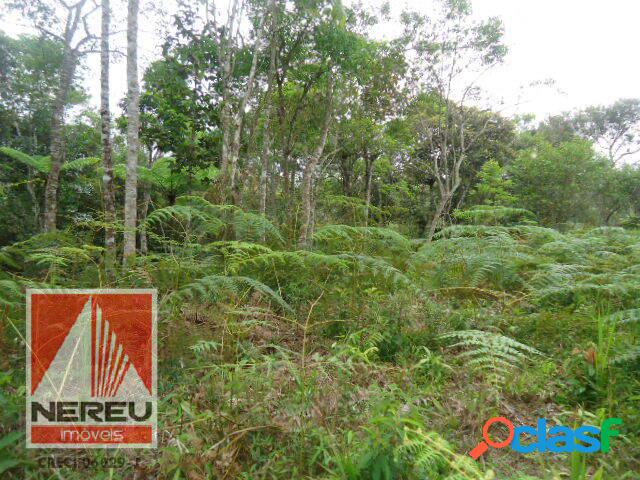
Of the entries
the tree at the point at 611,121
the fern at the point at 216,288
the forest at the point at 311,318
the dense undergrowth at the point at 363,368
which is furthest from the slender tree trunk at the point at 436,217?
the tree at the point at 611,121

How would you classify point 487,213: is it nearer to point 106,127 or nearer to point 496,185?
point 106,127

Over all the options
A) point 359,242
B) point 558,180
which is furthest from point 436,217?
point 558,180

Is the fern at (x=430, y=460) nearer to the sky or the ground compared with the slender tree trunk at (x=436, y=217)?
nearer to the ground

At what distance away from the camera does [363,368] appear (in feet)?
8.48

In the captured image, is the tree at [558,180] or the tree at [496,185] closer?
the tree at [558,180]

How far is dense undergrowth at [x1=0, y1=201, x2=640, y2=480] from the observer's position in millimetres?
1702

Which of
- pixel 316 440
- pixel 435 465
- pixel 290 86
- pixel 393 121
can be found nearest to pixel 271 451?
pixel 316 440

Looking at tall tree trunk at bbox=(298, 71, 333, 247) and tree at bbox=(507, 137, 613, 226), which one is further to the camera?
tree at bbox=(507, 137, 613, 226)

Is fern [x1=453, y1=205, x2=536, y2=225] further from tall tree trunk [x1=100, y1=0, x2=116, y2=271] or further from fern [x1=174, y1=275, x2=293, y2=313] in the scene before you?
tall tree trunk [x1=100, y1=0, x2=116, y2=271]

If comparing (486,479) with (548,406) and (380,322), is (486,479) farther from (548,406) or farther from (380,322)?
(380,322)

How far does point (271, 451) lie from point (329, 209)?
964 cm

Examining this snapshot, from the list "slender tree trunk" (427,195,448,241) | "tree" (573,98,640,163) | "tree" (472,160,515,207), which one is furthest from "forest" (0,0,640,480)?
"tree" (573,98,640,163)

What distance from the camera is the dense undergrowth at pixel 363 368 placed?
5.58ft

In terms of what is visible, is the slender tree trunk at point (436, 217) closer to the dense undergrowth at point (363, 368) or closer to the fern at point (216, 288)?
the dense undergrowth at point (363, 368)
